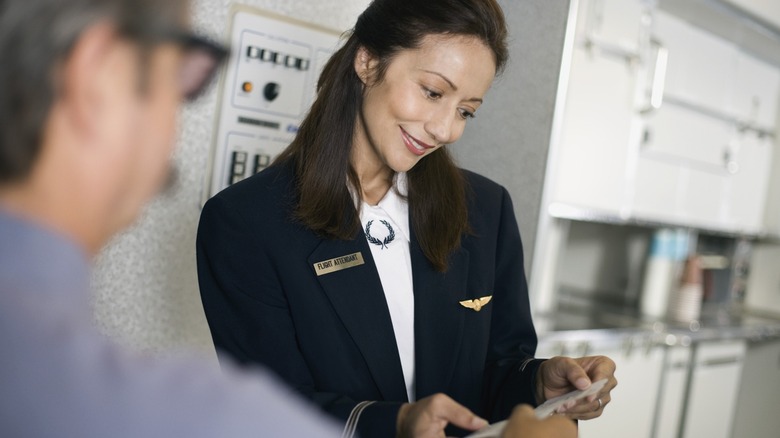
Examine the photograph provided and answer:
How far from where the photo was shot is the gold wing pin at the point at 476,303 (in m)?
1.28

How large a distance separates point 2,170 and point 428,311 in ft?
2.98

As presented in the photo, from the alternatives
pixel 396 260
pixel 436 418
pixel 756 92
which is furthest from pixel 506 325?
pixel 756 92

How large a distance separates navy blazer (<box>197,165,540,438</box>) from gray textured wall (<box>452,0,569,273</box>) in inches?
22.8

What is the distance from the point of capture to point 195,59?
16.7 inches

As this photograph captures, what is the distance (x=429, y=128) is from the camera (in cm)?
118

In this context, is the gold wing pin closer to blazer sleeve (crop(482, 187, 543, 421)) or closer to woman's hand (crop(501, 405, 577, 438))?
blazer sleeve (crop(482, 187, 543, 421))

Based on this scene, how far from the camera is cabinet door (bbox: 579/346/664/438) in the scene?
2449mm

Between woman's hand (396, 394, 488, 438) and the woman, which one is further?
the woman

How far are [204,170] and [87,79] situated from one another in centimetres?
123

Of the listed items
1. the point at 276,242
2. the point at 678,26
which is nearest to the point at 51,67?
the point at 276,242

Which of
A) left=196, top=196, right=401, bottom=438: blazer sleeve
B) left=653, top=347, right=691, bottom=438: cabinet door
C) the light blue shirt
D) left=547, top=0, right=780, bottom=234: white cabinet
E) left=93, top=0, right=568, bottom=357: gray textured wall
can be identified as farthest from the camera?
left=653, top=347, right=691, bottom=438: cabinet door

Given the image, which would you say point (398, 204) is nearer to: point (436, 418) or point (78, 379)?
point (436, 418)

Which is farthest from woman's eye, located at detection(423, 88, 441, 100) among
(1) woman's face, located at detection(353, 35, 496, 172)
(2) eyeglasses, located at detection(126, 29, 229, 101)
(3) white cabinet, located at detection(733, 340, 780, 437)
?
(3) white cabinet, located at detection(733, 340, 780, 437)

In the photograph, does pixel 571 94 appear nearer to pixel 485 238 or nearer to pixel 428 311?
pixel 485 238
